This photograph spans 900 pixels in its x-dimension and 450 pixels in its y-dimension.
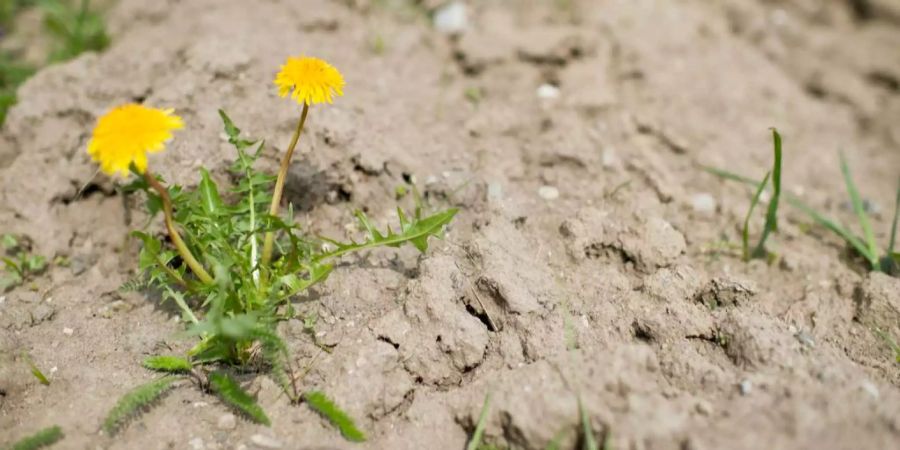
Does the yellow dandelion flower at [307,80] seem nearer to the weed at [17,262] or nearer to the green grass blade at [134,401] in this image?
the green grass blade at [134,401]

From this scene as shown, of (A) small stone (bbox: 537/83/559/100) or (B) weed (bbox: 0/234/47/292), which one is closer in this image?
(B) weed (bbox: 0/234/47/292)

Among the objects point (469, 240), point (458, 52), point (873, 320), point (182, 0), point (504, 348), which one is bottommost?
point (873, 320)

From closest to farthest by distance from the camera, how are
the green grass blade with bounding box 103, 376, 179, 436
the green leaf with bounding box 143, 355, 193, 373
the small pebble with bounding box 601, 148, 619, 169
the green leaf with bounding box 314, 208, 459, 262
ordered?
the green grass blade with bounding box 103, 376, 179, 436 < the green leaf with bounding box 143, 355, 193, 373 < the green leaf with bounding box 314, 208, 459, 262 < the small pebble with bounding box 601, 148, 619, 169

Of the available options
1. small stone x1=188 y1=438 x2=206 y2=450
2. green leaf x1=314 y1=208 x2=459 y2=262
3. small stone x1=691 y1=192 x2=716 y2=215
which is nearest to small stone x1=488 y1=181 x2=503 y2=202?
green leaf x1=314 y1=208 x2=459 y2=262

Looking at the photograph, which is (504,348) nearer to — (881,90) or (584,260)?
(584,260)

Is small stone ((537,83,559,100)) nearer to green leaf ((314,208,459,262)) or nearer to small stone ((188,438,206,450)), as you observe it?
green leaf ((314,208,459,262))

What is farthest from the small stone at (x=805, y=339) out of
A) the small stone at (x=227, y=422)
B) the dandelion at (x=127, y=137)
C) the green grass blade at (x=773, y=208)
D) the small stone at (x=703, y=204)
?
the dandelion at (x=127, y=137)

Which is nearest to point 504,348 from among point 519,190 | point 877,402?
point 519,190
